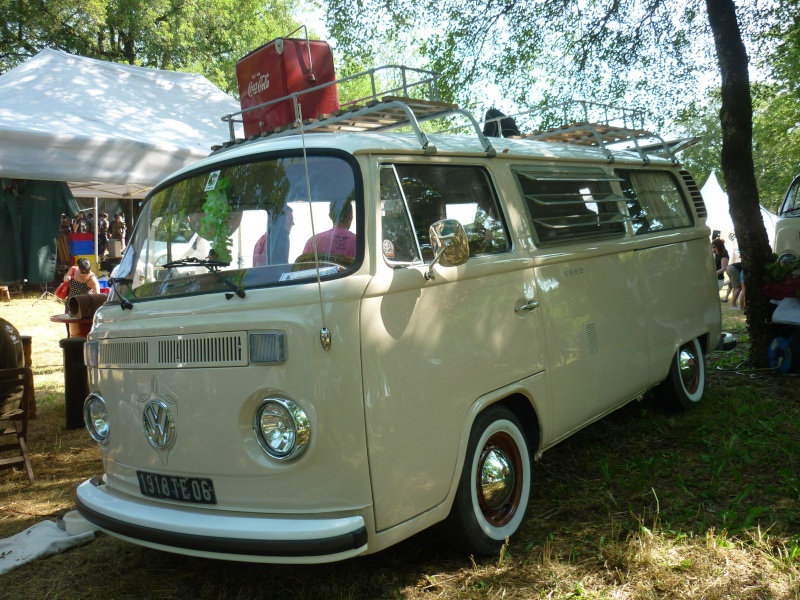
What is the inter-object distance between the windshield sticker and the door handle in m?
1.67

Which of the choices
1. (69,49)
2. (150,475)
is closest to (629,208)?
(150,475)

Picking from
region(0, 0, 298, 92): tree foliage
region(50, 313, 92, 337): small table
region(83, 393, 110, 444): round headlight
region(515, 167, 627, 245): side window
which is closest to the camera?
region(83, 393, 110, 444): round headlight

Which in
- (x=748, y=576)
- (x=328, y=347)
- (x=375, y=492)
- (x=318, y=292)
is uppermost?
(x=318, y=292)

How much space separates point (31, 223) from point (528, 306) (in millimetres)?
10017

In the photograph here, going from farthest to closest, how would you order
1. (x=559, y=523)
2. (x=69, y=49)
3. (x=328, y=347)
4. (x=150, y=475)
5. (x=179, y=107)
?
1. (x=69, y=49)
2. (x=179, y=107)
3. (x=559, y=523)
4. (x=150, y=475)
5. (x=328, y=347)

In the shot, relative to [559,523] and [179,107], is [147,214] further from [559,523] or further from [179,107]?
[179,107]

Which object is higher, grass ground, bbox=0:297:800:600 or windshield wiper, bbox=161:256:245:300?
windshield wiper, bbox=161:256:245:300

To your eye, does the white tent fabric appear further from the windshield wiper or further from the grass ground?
the windshield wiper

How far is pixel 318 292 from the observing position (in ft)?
9.94

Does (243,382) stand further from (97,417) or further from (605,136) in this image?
(605,136)

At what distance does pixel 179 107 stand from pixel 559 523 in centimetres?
727

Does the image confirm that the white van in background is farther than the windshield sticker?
Yes

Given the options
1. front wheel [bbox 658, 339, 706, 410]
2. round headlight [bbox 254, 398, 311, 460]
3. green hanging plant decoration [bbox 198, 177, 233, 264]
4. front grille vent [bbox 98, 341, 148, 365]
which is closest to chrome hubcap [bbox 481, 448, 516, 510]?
round headlight [bbox 254, 398, 311, 460]

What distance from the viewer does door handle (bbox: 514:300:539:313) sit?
3.93 meters
